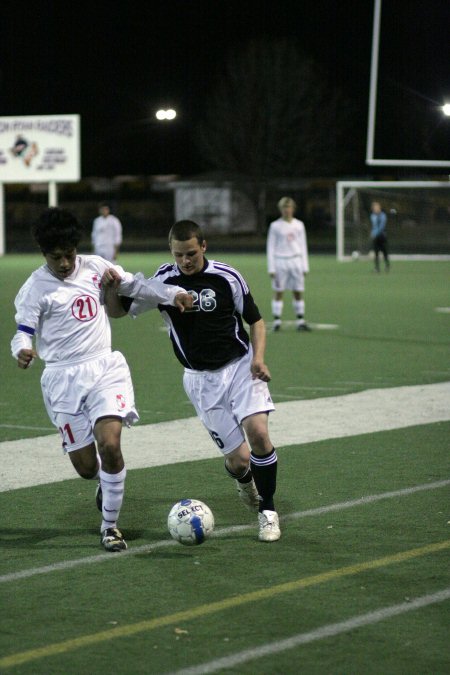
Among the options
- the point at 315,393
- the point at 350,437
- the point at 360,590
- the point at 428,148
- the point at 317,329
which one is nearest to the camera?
the point at 360,590

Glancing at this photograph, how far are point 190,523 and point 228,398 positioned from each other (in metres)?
0.81

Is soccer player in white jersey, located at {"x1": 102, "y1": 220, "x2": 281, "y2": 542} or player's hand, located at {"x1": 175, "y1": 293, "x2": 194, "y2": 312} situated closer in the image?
player's hand, located at {"x1": 175, "y1": 293, "x2": 194, "y2": 312}

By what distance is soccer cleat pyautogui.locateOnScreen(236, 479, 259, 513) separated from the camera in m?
7.03

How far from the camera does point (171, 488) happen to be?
25.8 ft

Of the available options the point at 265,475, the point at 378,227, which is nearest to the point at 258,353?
the point at 265,475

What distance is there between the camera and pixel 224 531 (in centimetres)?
678

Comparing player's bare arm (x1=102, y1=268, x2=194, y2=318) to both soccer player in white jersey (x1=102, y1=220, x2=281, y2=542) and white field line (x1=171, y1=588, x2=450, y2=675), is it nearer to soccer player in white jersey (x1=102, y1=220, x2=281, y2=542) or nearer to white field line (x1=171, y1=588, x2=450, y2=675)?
soccer player in white jersey (x1=102, y1=220, x2=281, y2=542)

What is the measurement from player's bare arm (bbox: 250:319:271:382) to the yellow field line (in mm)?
1226

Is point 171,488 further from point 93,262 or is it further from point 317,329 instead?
point 317,329

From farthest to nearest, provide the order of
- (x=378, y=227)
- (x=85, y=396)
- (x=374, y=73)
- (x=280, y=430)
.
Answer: (x=378, y=227) → (x=374, y=73) → (x=280, y=430) → (x=85, y=396)

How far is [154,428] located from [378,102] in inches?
666

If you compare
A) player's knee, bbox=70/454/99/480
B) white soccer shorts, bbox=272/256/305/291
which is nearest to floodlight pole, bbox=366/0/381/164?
white soccer shorts, bbox=272/256/305/291

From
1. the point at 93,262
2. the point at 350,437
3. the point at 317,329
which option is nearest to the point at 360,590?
the point at 93,262

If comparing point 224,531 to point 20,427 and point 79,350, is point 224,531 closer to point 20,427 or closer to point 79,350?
point 79,350
